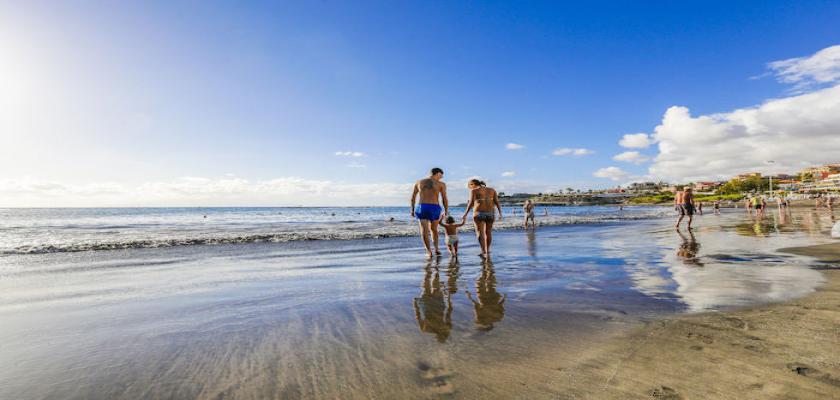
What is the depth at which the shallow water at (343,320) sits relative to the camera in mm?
2660

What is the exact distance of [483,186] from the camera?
9.79 m

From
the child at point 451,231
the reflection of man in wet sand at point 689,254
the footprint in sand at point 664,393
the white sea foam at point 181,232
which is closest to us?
the footprint in sand at point 664,393

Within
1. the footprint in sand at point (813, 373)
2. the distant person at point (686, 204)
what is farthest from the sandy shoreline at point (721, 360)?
the distant person at point (686, 204)

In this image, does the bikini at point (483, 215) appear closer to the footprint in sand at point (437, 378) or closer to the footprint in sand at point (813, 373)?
the footprint in sand at point (437, 378)

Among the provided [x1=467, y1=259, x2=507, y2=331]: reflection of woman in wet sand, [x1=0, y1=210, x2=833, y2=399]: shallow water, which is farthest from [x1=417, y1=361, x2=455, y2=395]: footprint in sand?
[x1=467, y1=259, x2=507, y2=331]: reflection of woman in wet sand

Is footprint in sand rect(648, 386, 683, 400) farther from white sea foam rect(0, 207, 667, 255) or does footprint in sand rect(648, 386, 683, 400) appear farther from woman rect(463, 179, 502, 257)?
white sea foam rect(0, 207, 667, 255)

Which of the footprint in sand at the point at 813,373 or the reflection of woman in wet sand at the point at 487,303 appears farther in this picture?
the reflection of woman in wet sand at the point at 487,303

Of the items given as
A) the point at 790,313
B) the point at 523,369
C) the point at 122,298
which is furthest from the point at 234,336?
the point at 790,313

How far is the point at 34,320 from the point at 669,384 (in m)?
6.72

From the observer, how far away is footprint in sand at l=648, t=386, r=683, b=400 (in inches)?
88.9

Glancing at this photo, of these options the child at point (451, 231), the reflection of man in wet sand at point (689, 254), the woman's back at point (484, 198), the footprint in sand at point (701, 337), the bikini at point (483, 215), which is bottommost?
the reflection of man in wet sand at point (689, 254)

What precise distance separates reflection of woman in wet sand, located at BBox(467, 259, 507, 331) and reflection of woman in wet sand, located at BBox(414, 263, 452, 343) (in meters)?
0.33

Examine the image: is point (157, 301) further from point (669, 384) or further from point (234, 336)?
point (669, 384)

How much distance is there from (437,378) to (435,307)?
201 cm
